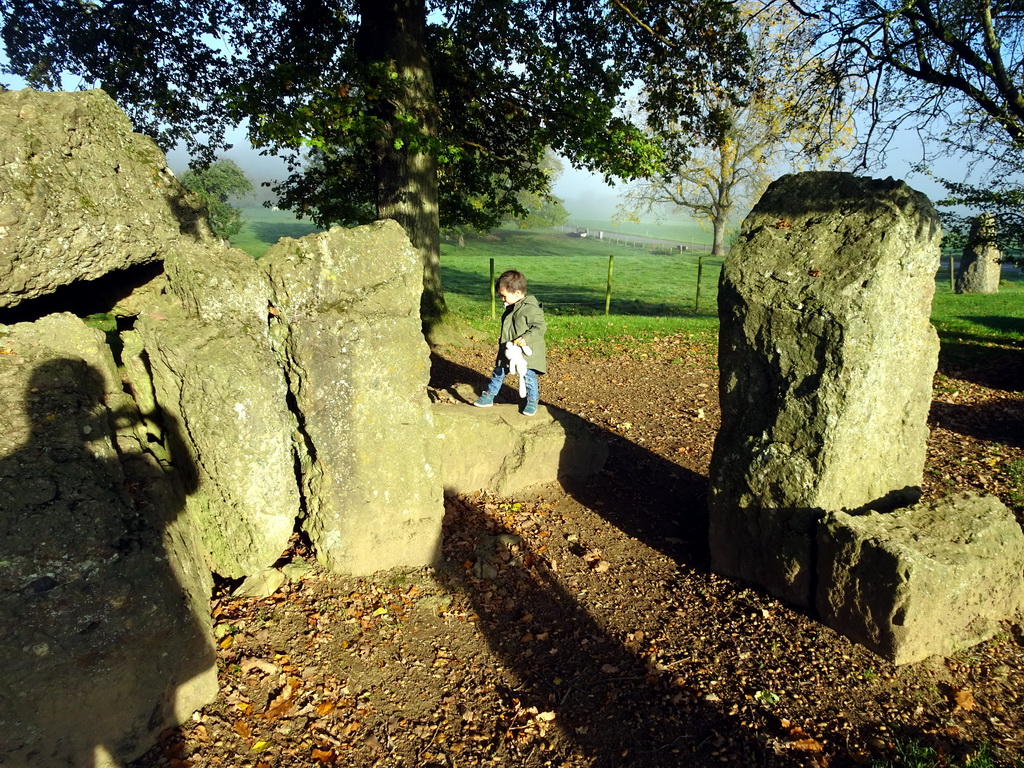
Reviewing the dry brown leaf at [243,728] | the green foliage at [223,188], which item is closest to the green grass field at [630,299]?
the green foliage at [223,188]

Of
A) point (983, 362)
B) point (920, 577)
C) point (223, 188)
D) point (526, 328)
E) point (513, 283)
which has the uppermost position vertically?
point (223, 188)

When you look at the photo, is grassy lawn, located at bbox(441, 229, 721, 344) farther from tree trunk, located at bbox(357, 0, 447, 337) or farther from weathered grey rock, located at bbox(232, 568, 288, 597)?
weathered grey rock, located at bbox(232, 568, 288, 597)

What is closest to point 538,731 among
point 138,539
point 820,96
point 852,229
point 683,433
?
point 138,539

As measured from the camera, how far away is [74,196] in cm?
441

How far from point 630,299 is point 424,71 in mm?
16179

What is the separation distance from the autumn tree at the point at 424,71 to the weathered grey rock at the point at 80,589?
23.9ft

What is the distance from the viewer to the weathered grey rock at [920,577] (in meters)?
4.03

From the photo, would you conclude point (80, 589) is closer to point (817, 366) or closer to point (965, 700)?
point (817, 366)

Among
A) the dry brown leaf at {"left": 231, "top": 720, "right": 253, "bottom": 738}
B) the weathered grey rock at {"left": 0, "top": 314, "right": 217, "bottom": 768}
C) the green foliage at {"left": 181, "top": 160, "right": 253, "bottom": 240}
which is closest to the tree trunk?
the weathered grey rock at {"left": 0, "top": 314, "right": 217, "bottom": 768}

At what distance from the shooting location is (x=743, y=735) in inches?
148

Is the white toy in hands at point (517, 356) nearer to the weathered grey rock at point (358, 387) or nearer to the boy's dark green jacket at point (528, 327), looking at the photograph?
the boy's dark green jacket at point (528, 327)

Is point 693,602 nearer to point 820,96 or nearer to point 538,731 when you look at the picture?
point 538,731

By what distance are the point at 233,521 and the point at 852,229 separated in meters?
5.27

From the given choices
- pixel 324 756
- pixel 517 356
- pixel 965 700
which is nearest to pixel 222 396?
pixel 324 756
